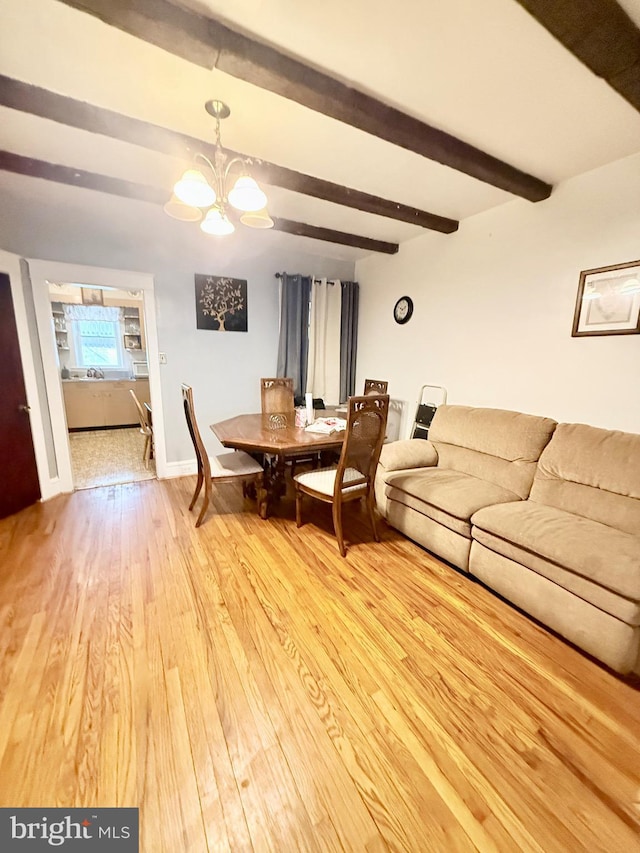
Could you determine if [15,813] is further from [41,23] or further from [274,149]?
[274,149]

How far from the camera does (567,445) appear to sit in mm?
2135

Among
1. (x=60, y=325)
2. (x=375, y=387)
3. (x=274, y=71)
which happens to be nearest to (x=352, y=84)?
(x=274, y=71)

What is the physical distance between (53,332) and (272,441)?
7.61 feet

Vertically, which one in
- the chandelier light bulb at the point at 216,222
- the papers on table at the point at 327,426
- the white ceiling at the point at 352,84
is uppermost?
the white ceiling at the point at 352,84

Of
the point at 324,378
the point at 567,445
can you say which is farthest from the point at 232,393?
the point at 567,445

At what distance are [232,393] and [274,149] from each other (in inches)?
94.9

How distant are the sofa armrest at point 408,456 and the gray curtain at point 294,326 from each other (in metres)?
1.82

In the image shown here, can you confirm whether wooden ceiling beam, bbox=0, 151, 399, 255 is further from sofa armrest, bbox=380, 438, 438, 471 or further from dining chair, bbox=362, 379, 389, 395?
sofa armrest, bbox=380, 438, 438, 471

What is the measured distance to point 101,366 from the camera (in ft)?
20.2

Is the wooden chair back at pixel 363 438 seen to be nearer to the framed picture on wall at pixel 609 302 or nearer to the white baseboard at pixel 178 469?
the framed picture on wall at pixel 609 302

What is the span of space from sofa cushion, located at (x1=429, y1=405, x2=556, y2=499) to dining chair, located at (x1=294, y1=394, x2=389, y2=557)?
797 mm

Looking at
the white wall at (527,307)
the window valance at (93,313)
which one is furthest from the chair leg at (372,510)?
the window valance at (93,313)

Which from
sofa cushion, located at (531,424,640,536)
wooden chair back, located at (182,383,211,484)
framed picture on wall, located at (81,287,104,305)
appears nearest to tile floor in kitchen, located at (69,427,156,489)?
wooden chair back, located at (182,383,211,484)

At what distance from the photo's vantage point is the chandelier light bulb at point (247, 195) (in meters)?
1.66
